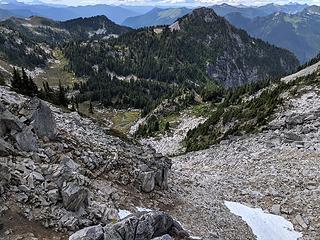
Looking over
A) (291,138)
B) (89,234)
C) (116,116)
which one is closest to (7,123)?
(89,234)

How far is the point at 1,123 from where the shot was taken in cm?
2402

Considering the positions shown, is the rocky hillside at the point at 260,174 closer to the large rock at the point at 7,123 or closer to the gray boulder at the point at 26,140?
the gray boulder at the point at 26,140

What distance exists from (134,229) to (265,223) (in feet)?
43.5

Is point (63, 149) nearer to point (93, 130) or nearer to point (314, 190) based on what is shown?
point (93, 130)

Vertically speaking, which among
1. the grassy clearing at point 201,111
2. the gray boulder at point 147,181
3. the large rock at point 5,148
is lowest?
the grassy clearing at point 201,111

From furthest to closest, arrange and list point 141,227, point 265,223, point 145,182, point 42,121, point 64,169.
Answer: point 265,223, point 145,182, point 42,121, point 64,169, point 141,227

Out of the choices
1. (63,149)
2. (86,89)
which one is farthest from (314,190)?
(86,89)

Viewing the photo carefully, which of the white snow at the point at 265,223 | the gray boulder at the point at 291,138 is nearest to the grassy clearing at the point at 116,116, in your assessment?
the gray boulder at the point at 291,138

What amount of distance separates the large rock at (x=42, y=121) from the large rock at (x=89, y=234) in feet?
33.7

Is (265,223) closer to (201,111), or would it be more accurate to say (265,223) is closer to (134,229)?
(134,229)

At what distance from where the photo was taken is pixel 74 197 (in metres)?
21.0

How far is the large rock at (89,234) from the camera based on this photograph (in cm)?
1809

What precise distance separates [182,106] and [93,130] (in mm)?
75381

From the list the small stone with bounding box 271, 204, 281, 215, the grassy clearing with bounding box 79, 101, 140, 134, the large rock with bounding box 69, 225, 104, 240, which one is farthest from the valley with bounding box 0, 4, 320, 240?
the grassy clearing with bounding box 79, 101, 140, 134
